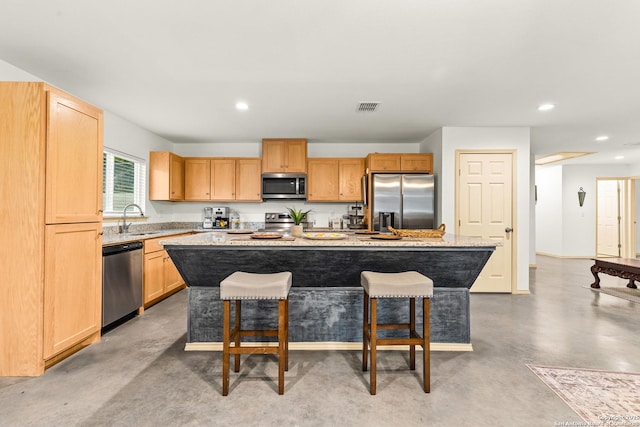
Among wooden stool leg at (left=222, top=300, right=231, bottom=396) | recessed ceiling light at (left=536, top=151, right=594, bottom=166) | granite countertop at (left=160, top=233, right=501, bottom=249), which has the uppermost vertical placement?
recessed ceiling light at (left=536, top=151, right=594, bottom=166)

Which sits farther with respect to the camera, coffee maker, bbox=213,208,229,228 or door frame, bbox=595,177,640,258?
door frame, bbox=595,177,640,258

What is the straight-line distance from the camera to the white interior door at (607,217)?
792 centimetres

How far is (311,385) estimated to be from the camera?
209cm

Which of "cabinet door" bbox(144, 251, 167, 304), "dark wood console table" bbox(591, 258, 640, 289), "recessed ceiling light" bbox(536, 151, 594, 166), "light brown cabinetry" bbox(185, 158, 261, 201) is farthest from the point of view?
"recessed ceiling light" bbox(536, 151, 594, 166)

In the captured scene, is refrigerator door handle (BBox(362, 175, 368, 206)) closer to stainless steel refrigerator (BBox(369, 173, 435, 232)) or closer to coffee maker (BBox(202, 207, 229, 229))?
stainless steel refrigerator (BBox(369, 173, 435, 232))

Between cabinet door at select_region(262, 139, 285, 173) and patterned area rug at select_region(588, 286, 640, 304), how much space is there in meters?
5.33

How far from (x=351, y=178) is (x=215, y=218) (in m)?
2.50

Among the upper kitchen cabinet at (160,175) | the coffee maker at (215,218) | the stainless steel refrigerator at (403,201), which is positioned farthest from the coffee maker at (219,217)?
the stainless steel refrigerator at (403,201)

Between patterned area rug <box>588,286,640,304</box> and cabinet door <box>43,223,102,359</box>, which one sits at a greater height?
cabinet door <box>43,223,102,359</box>

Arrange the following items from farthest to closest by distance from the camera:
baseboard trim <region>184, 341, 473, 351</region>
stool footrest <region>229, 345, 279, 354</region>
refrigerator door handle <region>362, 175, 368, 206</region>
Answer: refrigerator door handle <region>362, 175, 368, 206</region> < baseboard trim <region>184, 341, 473, 351</region> < stool footrest <region>229, 345, 279, 354</region>

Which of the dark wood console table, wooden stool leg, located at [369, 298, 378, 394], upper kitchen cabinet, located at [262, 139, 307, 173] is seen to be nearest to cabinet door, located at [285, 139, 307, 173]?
upper kitchen cabinet, located at [262, 139, 307, 173]

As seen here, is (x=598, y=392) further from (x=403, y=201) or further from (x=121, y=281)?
(x=121, y=281)

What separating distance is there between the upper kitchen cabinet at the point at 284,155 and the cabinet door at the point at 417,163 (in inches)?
64.2

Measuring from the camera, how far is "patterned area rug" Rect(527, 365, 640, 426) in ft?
5.84
